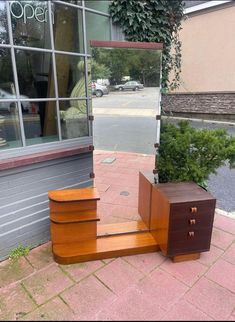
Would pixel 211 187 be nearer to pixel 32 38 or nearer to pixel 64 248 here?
pixel 64 248

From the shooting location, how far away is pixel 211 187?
11.2 feet

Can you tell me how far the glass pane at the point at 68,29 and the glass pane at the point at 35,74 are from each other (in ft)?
0.55

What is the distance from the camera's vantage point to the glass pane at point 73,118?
6.90ft

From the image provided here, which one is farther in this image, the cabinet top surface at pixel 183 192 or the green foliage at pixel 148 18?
the green foliage at pixel 148 18

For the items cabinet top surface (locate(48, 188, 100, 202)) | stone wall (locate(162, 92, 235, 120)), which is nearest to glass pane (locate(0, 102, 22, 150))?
cabinet top surface (locate(48, 188, 100, 202))

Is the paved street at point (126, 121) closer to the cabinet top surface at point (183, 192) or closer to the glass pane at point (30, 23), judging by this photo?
the cabinet top surface at point (183, 192)

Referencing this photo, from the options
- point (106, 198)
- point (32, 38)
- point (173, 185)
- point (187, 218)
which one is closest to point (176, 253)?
point (187, 218)

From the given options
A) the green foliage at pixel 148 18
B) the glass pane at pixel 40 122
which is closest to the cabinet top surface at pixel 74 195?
the glass pane at pixel 40 122

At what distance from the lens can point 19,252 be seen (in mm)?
1935

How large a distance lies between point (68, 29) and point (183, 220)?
1.73m

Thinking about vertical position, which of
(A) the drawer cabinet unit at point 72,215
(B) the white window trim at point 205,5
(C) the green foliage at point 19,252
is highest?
(B) the white window trim at point 205,5

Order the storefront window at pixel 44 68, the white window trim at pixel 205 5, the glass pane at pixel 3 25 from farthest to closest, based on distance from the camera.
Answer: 1. the white window trim at pixel 205 5
2. the storefront window at pixel 44 68
3. the glass pane at pixel 3 25

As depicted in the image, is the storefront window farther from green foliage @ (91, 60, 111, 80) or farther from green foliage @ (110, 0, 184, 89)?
green foliage @ (91, 60, 111, 80)

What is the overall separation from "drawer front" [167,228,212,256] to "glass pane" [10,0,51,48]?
1706 millimetres
